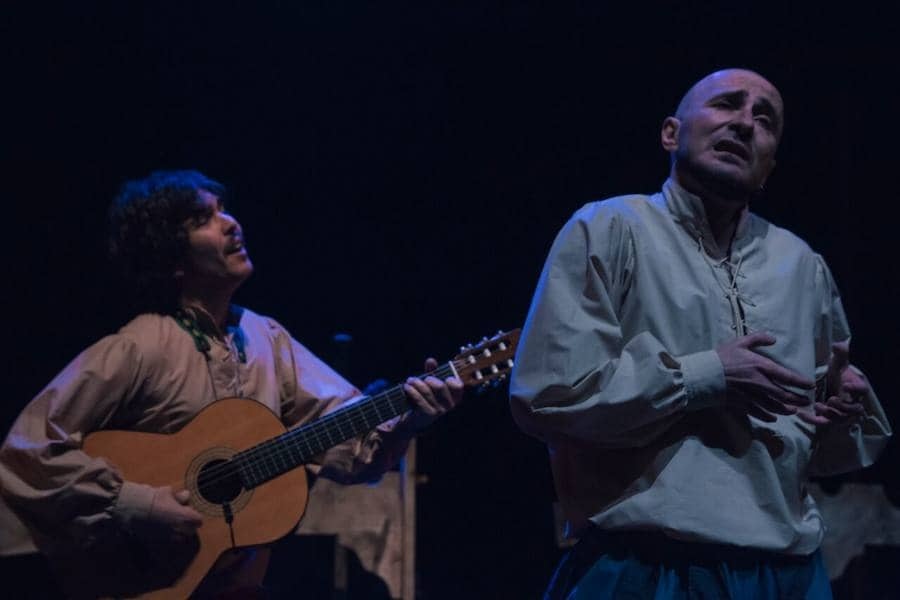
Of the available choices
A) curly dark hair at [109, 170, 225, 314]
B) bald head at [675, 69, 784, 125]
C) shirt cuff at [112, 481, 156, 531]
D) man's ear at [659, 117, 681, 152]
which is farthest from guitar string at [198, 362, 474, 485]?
bald head at [675, 69, 784, 125]

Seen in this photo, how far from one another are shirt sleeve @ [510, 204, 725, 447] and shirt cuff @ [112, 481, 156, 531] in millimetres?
1315

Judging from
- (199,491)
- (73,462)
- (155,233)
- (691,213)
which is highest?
(691,213)

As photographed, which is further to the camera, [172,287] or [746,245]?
[172,287]

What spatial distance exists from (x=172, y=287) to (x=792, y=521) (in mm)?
2177

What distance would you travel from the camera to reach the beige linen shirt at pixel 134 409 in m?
2.76

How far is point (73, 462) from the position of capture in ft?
9.05

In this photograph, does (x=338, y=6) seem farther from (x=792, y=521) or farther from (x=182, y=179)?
(x=792, y=521)

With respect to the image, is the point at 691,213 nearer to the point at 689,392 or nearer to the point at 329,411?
the point at 689,392

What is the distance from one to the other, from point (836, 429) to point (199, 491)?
176 centimetres

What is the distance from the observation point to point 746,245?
7.09ft

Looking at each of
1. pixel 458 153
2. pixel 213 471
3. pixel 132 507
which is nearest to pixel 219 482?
pixel 213 471

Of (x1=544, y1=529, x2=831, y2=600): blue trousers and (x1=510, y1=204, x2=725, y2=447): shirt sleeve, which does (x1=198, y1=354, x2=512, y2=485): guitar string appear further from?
(x1=544, y1=529, x2=831, y2=600): blue trousers

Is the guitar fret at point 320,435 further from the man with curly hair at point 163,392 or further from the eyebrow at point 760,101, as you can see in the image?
the eyebrow at point 760,101

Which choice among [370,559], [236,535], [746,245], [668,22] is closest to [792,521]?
[746,245]
